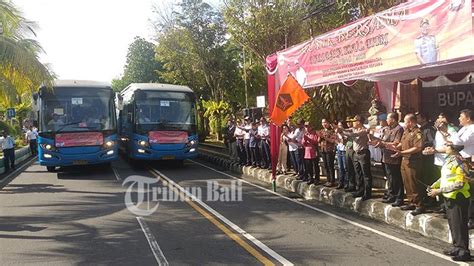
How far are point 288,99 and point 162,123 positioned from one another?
6.18 metres

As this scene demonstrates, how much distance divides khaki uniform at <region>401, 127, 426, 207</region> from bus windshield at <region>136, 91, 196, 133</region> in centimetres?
967

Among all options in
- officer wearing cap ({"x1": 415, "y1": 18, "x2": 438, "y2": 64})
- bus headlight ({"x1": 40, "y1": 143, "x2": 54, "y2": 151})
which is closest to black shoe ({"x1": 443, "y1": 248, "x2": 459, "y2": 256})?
officer wearing cap ({"x1": 415, "y1": 18, "x2": 438, "y2": 64})

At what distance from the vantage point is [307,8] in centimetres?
2359

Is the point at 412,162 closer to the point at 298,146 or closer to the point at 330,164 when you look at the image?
the point at 330,164

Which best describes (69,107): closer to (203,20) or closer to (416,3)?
(416,3)

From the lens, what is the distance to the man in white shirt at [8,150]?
1678 centimetres

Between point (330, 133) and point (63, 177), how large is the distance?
9085 millimetres

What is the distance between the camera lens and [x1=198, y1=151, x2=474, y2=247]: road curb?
672 centimetres

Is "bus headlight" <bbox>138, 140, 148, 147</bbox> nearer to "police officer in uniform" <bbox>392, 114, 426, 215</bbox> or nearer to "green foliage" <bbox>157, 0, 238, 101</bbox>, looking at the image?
"police officer in uniform" <bbox>392, 114, 426, 215</bbox>

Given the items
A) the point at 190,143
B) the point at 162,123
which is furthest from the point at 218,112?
the point at 162,123

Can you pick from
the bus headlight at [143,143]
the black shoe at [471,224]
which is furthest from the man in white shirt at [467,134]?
the bus headlight at [143,143]

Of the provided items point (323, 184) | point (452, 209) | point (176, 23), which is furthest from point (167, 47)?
point (452, 209)

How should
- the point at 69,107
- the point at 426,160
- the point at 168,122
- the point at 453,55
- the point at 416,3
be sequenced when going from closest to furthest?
the point at 453,55, the point at 416,3, the point at 426,160, the point at 69,107, the point at 168,122

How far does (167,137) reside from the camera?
620 inches
